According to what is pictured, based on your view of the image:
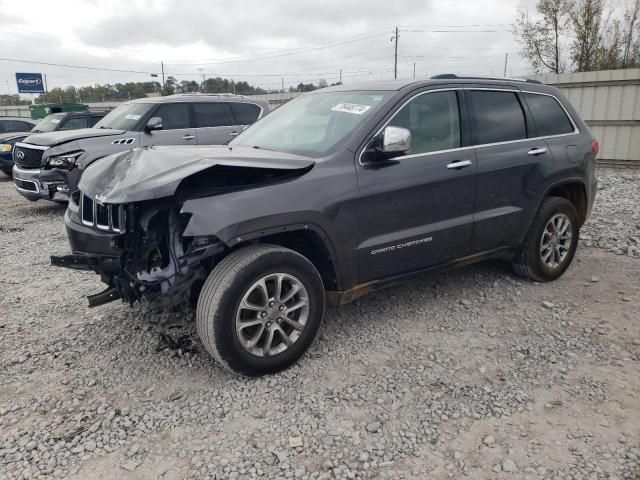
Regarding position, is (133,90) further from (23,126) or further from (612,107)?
(612,107)

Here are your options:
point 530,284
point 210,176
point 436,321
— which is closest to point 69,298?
point 210,176

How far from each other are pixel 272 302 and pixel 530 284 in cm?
276

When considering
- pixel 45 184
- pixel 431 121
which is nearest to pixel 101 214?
pixel 431 121

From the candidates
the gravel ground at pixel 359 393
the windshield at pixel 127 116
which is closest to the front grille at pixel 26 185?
the windshield at pixel 127 116

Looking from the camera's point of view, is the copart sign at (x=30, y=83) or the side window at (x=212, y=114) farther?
the copart sign at (x=30, y=83)

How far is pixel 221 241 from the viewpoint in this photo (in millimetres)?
2873

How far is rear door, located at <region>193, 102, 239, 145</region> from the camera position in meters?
8.80

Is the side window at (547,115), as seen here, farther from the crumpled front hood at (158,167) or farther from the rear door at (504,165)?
the crumpled front hood at (158,167)

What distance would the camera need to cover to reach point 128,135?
8180mm

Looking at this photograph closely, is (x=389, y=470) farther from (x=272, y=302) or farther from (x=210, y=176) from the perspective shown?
(x=210, y=176)

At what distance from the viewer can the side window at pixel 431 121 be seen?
12.0 feet

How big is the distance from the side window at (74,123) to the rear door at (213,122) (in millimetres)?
4605

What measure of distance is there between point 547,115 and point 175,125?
623cm

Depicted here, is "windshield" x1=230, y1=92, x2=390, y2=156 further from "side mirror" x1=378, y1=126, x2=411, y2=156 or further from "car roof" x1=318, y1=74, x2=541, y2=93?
"side mirror" x1=378, y1=126, x2=411, y2=156
